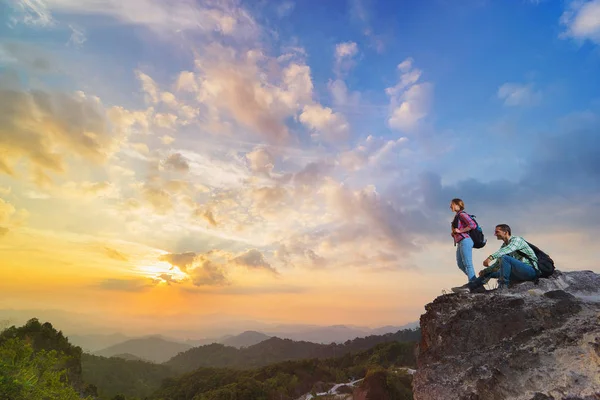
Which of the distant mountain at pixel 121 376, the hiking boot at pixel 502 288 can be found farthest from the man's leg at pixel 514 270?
the distant mountain at pixel 121 376

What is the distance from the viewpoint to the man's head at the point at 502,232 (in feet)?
32.0

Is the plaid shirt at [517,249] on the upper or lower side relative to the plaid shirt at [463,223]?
lower

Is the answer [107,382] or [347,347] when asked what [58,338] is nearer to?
[107,382]

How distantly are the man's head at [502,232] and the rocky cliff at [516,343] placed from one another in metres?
1.58

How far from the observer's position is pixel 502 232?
9.81 m

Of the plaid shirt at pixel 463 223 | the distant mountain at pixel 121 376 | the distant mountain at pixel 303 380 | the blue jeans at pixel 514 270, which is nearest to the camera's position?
the blue jeans at pixel 514 270

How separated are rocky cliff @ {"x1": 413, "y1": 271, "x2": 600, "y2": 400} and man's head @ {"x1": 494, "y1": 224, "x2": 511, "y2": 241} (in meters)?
1.58

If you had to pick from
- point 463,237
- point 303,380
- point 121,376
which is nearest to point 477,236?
point 463,237

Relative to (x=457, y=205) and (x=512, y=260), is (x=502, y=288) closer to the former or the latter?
(x=512, y=260)

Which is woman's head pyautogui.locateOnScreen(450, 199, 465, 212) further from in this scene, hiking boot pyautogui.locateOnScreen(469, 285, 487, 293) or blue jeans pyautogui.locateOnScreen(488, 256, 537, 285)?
hiking boot pyautogui.locateOnScreen(469, 285, 487, 293)

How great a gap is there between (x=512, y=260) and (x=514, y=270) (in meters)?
0.42

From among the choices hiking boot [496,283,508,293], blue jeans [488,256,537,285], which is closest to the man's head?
blue jeans [488,256,537,285]

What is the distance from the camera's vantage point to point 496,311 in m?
8.94

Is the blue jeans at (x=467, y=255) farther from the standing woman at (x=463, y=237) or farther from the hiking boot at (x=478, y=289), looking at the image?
the hiking boot at (x=478, y=289)
